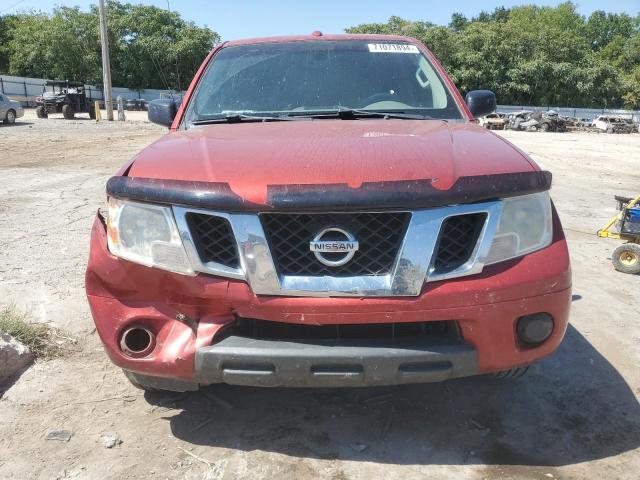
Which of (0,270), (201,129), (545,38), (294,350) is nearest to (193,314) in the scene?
(294,350)

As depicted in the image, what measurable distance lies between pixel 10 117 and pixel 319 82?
75.0 ft

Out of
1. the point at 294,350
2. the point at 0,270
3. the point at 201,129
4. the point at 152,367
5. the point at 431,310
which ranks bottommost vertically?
the point at 0,270

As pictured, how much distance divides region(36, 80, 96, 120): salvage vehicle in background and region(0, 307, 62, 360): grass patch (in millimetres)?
28610

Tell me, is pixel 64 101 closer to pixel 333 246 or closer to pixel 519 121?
pixel 519 121

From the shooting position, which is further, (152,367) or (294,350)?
(152,367)

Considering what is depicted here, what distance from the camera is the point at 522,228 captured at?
2098 millimetres

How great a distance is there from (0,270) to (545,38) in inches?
2379

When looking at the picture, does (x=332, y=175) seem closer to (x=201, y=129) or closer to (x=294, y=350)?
(x=294, y=350)

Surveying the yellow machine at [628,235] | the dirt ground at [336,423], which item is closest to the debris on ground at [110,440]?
the dirt ground at [336,423]

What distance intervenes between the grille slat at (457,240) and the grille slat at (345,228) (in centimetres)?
16

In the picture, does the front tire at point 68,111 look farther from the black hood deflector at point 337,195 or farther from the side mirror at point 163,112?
the black hood deflector at point 337,195

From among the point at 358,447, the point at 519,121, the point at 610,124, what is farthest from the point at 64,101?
the point at 610,124

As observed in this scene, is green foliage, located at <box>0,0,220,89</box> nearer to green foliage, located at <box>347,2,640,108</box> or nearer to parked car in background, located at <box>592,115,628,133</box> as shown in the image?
green foliage, located at <box>347,2,640,108</box>

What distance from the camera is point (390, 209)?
1948 millimetres
